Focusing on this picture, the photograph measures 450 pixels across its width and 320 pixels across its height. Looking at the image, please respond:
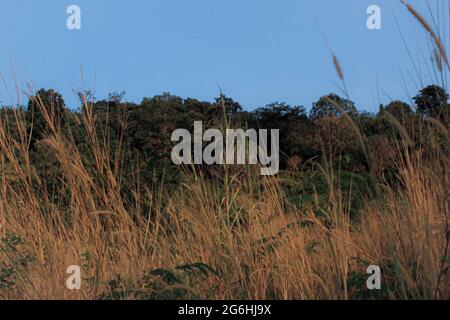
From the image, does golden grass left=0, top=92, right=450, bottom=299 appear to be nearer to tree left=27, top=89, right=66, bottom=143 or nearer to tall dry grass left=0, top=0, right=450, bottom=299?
tall dry grass left=0, top=0, right=450, bottom=299

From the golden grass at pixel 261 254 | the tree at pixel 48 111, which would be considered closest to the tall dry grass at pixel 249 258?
the golden grass at pixel 261 254

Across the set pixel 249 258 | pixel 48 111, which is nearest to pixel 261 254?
pixel 249 258

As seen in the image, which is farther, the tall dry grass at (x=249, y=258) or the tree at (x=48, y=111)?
the tree at (x=48, y=111)

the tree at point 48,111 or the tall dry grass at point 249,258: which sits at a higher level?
the tree at point 48,111

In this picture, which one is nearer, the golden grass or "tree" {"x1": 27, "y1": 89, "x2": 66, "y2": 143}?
the golden grass

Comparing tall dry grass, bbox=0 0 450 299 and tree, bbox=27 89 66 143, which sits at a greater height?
tree, bbox=27 89 66 143

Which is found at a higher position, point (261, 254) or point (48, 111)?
point (48, 111)

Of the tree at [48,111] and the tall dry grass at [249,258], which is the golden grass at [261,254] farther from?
the tree at [48,111]

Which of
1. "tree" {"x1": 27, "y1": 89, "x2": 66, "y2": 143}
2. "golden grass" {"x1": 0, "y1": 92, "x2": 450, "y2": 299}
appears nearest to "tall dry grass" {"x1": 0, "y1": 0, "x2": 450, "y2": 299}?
"golden grass" {"x1": 0, "y1": 92, "x2": 450, "y2": 299}

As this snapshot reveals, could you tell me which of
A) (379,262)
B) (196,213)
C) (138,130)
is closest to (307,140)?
(138,130)

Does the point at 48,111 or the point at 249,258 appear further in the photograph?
the point at 48,111

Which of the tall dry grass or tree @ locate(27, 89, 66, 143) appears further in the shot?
tree @ locate(27, 89, 66, 143)

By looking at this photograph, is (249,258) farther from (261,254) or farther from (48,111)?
(48,111)

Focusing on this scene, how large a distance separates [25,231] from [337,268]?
7.62ft
